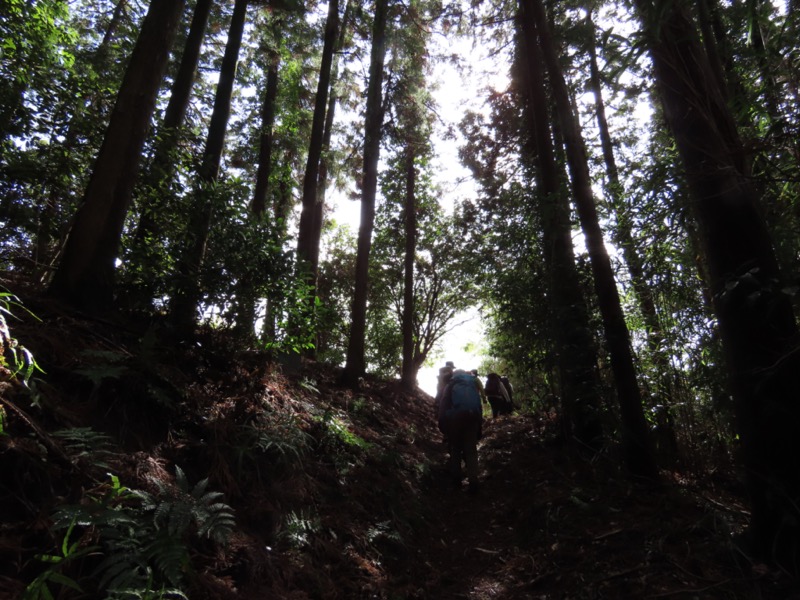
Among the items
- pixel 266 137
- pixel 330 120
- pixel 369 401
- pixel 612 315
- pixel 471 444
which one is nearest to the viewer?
pixel 612 315

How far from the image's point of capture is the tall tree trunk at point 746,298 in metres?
2.68

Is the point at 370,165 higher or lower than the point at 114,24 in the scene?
lower

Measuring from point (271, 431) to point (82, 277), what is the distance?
2407 mm

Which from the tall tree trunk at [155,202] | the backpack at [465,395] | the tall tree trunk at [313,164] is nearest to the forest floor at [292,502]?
the tall tree trunk at [155,202]

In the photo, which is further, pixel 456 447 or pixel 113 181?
pixel 456 447

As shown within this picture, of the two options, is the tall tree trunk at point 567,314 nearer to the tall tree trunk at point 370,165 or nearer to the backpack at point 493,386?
the tall tree trunk at point 370,165

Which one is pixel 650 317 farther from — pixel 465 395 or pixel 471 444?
pixel 471 444

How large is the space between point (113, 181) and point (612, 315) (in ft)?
19.3

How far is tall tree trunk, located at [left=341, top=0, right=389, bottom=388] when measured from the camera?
1115 centimetres

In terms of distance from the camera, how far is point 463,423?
21.8ft

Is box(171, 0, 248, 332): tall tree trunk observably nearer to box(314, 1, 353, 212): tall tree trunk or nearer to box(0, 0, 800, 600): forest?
box(0, 0, 800, 600): forest

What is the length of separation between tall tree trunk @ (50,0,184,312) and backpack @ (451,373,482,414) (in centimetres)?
483

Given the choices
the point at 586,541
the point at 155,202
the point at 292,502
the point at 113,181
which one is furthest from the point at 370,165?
the point at 586,541

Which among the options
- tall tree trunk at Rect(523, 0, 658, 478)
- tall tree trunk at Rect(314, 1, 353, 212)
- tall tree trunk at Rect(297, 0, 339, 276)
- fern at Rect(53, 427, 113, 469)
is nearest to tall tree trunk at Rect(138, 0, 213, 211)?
fern at Rect(53, 427, 113, 469)
